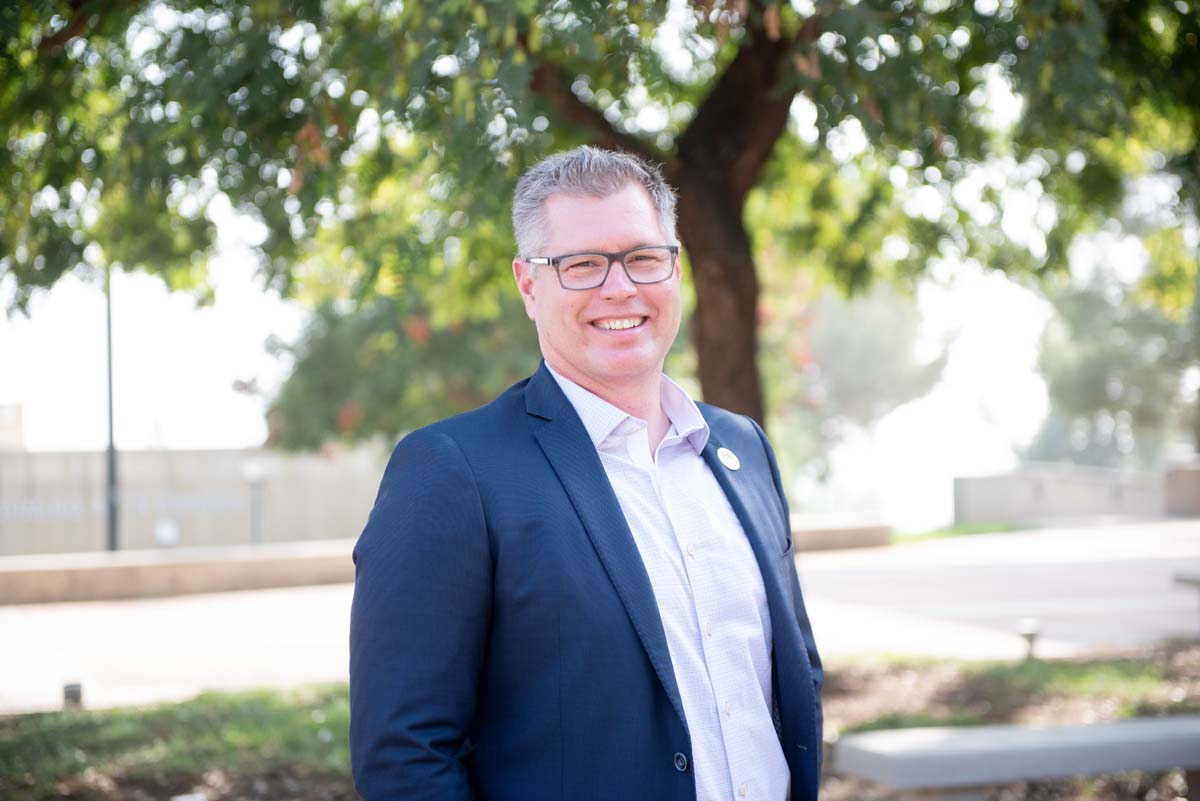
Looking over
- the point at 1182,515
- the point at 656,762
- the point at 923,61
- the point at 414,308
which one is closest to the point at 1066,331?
the point at 1182,515

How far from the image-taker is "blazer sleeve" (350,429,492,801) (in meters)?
2.10

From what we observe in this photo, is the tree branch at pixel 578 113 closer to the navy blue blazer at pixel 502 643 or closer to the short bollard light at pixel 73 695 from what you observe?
the navy blue blazer at pixel 502 643

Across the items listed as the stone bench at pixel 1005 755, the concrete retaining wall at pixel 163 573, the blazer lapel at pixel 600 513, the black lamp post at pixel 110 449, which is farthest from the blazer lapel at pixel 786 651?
the black lamp post at pixel 110 449

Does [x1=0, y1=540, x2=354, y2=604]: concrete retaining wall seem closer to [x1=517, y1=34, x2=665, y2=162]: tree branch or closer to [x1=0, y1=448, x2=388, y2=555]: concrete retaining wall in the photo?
[x1=0, y1=448, x2=388, y2=555]: concrete retaining wall

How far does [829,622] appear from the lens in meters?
12.4

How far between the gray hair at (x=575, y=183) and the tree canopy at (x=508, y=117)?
6.91ft

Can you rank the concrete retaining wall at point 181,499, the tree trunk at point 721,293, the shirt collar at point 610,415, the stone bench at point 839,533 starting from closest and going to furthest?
the shirt collar at point 610,415 < the tree trunk at point 721,293 < the stone bench at point 839,533 < the concrete retaining wall at point 181,499

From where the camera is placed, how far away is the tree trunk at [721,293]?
7.67 metres

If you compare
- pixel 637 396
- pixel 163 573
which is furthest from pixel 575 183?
pixel 163 573

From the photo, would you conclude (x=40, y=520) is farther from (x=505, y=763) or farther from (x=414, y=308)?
(x=505, y=763)

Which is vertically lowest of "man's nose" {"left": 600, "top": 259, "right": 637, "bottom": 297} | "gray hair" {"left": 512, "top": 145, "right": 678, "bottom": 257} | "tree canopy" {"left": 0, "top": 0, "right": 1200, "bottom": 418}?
"man's nose" {"left": 600, "top": 259, "right": 637, "bottom": 297}

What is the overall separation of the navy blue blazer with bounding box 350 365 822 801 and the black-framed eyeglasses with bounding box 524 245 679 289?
0.36 metres

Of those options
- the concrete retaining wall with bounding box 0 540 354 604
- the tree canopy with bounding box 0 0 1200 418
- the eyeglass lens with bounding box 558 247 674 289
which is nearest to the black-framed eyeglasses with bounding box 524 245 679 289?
the eyeglass lens with bounding box 558 247 674 289

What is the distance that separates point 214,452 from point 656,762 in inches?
1079
